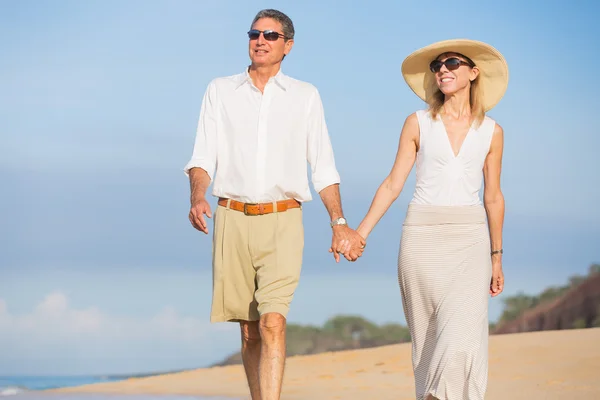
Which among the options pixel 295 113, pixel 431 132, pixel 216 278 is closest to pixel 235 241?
pixel 216 278

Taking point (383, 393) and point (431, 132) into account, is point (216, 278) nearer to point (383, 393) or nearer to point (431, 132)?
point (431, 132)

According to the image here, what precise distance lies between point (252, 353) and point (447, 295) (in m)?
1.28

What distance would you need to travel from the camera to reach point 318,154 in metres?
6.88

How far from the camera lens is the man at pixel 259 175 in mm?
6781

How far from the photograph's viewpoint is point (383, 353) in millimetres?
13695

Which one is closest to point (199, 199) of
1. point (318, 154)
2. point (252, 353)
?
point (318, 154)

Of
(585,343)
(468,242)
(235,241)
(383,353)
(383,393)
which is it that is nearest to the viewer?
(468,242)

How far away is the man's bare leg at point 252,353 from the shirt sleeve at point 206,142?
0.93 metres

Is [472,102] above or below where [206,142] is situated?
above

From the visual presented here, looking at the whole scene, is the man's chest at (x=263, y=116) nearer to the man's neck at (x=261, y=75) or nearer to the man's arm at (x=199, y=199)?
the man's neck at (x=261, y=75)

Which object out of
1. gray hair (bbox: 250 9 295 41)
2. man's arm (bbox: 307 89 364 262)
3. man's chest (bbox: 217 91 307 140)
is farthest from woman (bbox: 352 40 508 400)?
gray hair (bbox: 250 9 295 41)

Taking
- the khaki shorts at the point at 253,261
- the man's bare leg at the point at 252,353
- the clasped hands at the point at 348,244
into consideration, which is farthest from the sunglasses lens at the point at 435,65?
the man's bare leg at the point at 252,353

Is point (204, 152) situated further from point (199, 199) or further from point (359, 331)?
point (359, 331)

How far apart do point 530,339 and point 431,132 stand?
747 centimetres
